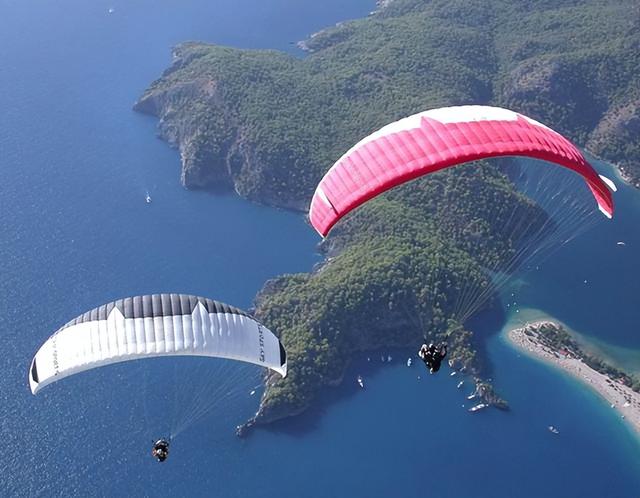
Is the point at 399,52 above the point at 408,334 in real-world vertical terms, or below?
above

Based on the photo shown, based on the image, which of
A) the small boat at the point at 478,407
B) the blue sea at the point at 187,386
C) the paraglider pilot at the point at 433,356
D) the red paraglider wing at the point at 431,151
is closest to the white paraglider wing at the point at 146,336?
the red paraglider wing at the point at 431,151

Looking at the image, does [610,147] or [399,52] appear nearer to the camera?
[610,147]

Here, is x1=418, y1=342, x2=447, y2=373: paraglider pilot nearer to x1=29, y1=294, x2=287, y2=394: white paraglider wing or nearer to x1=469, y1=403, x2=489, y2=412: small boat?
x1=29, y1=294, x2=287, y2=394: white paraglider wing

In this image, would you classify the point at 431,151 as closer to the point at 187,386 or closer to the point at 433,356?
the point at 433,356

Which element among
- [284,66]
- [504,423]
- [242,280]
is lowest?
[504,423]

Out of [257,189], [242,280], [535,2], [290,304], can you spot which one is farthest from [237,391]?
[535,2]

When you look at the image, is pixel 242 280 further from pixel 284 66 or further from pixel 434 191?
pixel 284 66

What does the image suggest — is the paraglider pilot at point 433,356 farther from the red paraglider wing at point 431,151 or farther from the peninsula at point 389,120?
the peninsula at point 389,120

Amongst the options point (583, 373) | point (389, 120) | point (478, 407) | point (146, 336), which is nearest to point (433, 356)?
point (146, 336)
